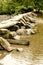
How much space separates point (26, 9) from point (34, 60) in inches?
768

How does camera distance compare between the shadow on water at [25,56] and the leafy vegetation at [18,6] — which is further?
the leafy vegetation at [18,6]

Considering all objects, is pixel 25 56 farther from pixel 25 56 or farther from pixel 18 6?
pixel 18 6

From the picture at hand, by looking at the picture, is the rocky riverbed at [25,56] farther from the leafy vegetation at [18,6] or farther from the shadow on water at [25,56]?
the leafy vegetation at [18,6]

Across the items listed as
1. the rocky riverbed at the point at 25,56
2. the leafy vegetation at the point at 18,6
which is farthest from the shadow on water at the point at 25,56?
the leafy vegetation at the point at 18,6

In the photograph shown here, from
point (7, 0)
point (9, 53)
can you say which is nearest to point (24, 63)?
point (9, 53)

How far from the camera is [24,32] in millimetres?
14523

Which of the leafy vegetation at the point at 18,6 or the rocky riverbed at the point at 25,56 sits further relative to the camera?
the leafy vegetation at the point at 18,6

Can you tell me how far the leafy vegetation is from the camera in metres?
25.5

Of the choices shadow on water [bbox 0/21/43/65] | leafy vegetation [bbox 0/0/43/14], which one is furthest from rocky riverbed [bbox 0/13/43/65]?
leafy vegetation [bbox 0/0/43/14]

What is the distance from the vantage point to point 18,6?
26.9 metres

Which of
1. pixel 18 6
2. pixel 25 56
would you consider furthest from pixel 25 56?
pixel 18 6

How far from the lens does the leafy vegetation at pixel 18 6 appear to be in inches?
1004

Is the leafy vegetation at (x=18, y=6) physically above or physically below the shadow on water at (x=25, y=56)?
below

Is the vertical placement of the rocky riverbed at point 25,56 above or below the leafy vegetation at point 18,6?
above
